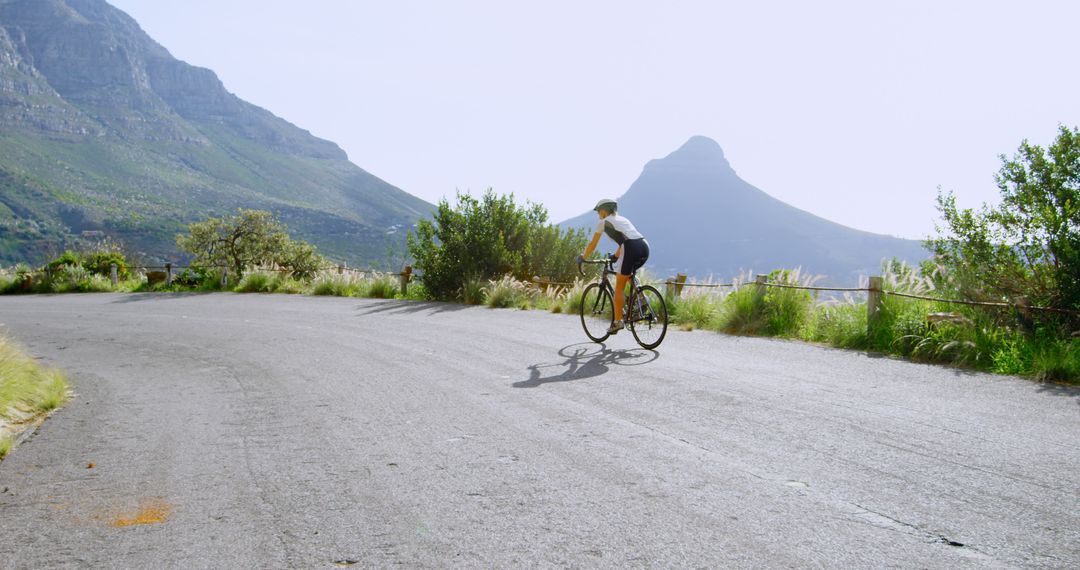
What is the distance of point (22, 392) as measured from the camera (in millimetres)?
6102

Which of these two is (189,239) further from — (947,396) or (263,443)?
(947,396)

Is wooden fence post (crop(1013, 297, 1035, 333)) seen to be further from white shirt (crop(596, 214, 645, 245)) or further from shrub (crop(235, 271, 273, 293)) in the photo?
shrub (crop(235, 271, 273, 293))

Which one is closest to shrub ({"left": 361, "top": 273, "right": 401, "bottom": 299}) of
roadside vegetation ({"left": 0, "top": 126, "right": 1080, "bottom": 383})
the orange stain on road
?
roadside vegetation ({"left": 0, "top": 126, "right": 1080, "bottom": 383})

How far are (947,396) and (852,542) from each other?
12.8 ft

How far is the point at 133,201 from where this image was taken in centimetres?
15238

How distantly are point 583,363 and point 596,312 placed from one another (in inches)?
83.6

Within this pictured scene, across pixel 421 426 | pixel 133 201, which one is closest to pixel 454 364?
pixel 421 426

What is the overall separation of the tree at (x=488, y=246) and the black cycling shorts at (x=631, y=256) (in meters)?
9.11

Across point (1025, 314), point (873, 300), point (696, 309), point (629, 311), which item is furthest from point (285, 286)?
point (1025, 314)

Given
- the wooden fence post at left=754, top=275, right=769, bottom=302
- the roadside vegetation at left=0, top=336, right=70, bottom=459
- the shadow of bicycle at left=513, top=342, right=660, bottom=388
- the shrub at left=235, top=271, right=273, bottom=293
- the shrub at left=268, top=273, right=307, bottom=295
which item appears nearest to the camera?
the roadside vegetation at left=0, top=336, right=70, bottom=459

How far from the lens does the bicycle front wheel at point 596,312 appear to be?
9.88 meters

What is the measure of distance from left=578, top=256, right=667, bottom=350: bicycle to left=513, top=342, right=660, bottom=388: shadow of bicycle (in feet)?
0.78

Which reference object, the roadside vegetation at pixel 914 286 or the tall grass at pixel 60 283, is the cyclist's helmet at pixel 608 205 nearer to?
the roadside vegetation at pixel 914 286

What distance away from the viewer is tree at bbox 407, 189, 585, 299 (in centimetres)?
1856
